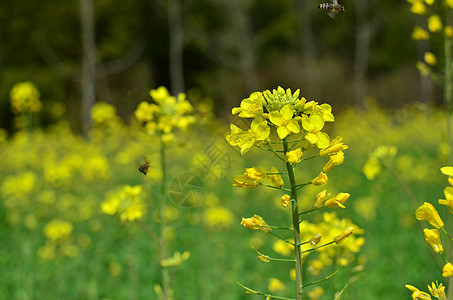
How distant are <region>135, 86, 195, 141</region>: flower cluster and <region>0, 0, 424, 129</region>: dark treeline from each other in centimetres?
1145

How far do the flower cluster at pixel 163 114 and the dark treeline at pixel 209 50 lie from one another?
37.6ft

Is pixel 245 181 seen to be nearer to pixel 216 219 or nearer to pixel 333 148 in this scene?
pixel 333 148

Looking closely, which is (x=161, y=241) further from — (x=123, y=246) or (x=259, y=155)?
(x=259, y=155)

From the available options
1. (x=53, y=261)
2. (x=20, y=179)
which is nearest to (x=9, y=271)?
(x=53, y=261)

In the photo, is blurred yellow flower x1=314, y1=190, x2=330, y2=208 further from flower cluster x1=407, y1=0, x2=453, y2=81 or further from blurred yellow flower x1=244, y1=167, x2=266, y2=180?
flower cluster x1=407, y1=0, x2=453, y2=81

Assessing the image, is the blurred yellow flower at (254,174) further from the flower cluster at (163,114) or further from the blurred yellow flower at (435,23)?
the blurred yellow flower at (435,23)

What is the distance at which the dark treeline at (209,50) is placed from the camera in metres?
15.8

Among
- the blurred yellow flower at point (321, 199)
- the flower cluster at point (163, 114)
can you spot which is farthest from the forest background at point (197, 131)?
the blurred yellow flower at point (321, 199)

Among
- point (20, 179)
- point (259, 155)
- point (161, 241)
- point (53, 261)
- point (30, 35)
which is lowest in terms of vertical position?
point (259, 155)

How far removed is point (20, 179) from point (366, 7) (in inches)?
595

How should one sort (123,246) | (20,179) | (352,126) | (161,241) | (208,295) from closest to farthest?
(161,241), (208,295), (20,179), (123,246), (352,126)

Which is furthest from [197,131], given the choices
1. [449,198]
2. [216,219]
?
[449,198]

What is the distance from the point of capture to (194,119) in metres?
2.24

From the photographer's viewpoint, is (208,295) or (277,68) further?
(277,68)
